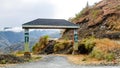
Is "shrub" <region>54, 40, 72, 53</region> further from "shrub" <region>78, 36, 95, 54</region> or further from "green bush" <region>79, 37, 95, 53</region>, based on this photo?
"green bush" <region>79, 37, 95, 53</region>

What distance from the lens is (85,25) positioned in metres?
61.7

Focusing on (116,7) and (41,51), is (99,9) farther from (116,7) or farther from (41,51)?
(41,51)

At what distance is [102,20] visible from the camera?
57.9 meters

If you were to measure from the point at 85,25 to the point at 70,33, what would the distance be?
3685 millimetres

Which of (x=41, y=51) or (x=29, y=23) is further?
(x=41, y=51)

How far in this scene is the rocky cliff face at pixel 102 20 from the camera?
5345 cm

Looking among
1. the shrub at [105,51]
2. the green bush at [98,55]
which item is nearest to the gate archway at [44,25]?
the shrub at [105,51]

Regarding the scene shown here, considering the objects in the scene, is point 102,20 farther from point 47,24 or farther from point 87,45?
point 47,24

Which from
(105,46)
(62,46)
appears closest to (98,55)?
(105,46)

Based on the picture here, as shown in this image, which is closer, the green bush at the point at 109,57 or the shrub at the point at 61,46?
the green bush at the point at 109,57

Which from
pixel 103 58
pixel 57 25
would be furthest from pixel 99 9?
pixel 103 58

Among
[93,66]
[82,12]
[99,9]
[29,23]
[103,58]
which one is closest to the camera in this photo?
[93,66]

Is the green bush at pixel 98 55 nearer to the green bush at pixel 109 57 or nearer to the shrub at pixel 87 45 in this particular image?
the green bush at pixel 109 57

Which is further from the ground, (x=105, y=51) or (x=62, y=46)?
(x=105, y=51)
